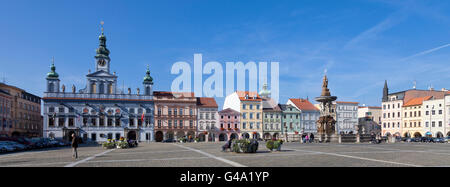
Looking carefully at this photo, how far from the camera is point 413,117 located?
8000 centimetres

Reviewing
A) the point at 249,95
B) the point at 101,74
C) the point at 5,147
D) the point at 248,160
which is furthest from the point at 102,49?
the point at 248,160

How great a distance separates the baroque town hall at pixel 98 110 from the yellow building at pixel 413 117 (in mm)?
59558

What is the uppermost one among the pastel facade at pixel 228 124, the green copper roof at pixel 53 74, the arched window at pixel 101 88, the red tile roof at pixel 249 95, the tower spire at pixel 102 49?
the tower spire at pixel 102 49

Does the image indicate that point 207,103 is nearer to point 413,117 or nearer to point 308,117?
point 308,117

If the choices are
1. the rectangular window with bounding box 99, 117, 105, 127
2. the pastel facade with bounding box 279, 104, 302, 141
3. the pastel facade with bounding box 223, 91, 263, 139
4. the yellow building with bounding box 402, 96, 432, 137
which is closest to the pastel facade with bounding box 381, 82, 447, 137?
the yellow building with bounding box 402, 96, 432, 137

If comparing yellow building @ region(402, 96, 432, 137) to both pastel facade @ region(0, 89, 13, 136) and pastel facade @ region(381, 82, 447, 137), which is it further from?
pastel facade @ region(0, 89, 13, 136)

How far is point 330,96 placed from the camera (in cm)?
4494

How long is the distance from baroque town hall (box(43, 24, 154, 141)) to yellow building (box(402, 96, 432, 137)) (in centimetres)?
5956

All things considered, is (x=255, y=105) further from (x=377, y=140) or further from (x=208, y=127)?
(x=377, y=140)

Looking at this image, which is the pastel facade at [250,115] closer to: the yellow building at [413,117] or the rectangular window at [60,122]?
the yellow building at [413,117]

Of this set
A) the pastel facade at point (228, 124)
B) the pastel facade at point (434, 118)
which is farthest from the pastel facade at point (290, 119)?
the pastel facade at point (434, 118)

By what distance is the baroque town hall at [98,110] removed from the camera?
215 ft

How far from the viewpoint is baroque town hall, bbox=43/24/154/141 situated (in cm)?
6562

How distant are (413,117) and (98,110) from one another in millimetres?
70183
